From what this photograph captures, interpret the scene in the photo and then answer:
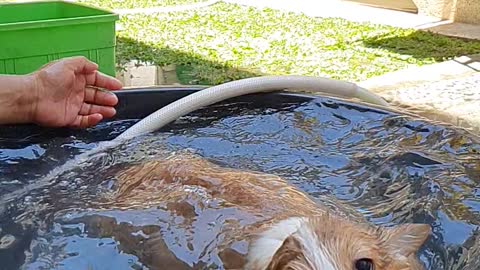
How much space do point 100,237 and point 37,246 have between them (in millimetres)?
149

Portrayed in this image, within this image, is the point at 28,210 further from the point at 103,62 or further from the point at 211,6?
the point at 211,6

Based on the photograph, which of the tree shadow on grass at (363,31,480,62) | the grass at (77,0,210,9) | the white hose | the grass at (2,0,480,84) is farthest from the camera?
the grass at (77,0,210,9)

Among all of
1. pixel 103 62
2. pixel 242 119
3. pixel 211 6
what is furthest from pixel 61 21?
pixel 211 6

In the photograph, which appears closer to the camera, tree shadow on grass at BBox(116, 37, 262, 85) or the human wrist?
the human wrist

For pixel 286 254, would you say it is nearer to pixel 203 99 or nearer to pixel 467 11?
pixel 203 99

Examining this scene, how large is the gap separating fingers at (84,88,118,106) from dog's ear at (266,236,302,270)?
1.37 m

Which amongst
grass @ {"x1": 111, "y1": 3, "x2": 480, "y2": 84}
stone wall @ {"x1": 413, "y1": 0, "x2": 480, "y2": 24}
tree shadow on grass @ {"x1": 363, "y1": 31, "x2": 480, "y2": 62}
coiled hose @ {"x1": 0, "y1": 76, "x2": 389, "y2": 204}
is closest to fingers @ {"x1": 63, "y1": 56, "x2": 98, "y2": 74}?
coiled hose @ {"x1": 0, "y1": 76, "x2": 389, "y2": 204}

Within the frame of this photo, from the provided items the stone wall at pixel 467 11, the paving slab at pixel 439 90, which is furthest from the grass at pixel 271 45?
the stone wall at pixel 467 11

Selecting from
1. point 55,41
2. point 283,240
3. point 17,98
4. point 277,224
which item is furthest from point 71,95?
point 283,240

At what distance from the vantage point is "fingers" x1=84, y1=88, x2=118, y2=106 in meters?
2.68

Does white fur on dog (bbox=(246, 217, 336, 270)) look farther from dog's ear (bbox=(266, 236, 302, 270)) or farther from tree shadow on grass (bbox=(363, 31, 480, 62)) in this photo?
tree shadow on grass (bbox=(363, 31, 480, 62))

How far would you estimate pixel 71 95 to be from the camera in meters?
2.66

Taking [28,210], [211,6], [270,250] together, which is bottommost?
[211,6]

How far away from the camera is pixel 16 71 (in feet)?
10.5
